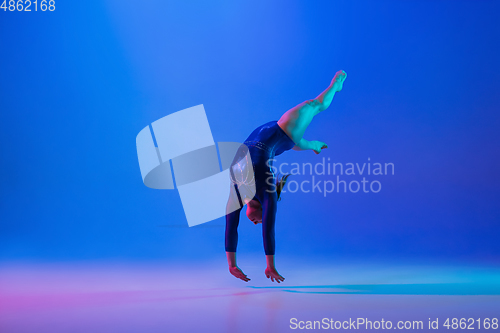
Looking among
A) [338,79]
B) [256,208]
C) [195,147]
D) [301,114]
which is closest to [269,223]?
[256,208]

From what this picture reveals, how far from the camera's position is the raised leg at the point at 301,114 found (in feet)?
13.1

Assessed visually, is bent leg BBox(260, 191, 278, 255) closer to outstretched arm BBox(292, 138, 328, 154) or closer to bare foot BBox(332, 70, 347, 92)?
outstretched arm BBox(292, 138, 328, 154)

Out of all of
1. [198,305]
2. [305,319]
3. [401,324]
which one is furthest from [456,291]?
[198,305]

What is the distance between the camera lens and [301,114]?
4.08 m

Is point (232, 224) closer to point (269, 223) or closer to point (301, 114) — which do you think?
point (269, 223)

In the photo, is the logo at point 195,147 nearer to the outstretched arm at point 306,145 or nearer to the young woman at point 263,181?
the young woman at point 263,181

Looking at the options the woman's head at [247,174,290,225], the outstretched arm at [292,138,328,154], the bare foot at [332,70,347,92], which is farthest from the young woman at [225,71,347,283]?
the bare foot at [332,70,347,92]

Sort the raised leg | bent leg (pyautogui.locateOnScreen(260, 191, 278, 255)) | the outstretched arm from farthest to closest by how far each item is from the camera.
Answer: the outstretched arm
the raised leg
bent leg (pyautogui.locateOnScreen(260, 191, 278, 255))

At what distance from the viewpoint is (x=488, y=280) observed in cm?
406

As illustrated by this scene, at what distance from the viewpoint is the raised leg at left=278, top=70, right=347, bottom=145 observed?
13.1 ft

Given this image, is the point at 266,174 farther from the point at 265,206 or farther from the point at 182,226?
the point at 182,226

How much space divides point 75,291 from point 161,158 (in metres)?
1.45

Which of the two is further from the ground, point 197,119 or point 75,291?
point 197,119

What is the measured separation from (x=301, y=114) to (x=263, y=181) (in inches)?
35.9
